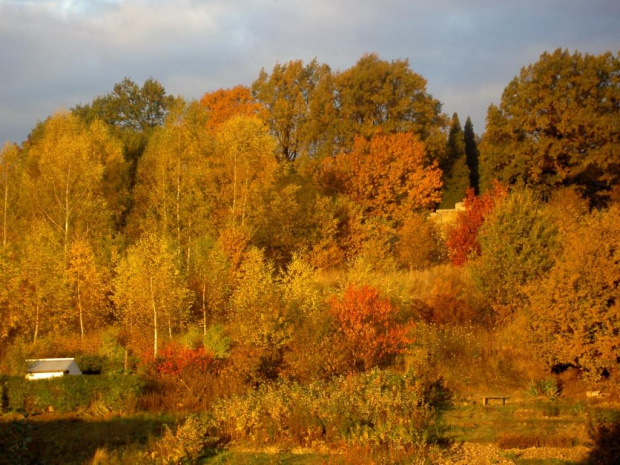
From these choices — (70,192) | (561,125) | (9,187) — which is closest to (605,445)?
(70,192)

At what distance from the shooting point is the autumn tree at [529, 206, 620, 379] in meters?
13.5

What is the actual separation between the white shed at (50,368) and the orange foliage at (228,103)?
3051cm

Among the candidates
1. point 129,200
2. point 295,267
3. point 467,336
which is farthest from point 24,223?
point 467,336

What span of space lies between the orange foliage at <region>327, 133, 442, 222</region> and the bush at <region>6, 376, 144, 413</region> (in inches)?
884

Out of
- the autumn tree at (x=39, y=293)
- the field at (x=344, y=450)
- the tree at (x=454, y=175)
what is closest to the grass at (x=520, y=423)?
the field at (x=344, y=450)

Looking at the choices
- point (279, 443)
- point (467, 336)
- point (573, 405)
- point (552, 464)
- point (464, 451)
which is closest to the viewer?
point (552, 464)

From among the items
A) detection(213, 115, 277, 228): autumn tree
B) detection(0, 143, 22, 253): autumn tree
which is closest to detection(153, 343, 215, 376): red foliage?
detection(213, 115, 277, 228): autumn tree

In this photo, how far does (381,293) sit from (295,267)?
105 inches

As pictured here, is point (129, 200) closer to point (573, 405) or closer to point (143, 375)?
point (143, 375)

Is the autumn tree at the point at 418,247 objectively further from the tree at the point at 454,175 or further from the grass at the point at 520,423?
the tree at the point at 454,175

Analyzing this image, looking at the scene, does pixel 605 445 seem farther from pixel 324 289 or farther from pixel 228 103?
pixel 228 103

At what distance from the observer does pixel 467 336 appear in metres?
16.5

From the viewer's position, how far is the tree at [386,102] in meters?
39.0

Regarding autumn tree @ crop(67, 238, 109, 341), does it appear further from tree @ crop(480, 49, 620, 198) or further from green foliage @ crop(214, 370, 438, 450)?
tree @ crop(480, 49, 620, 198)
